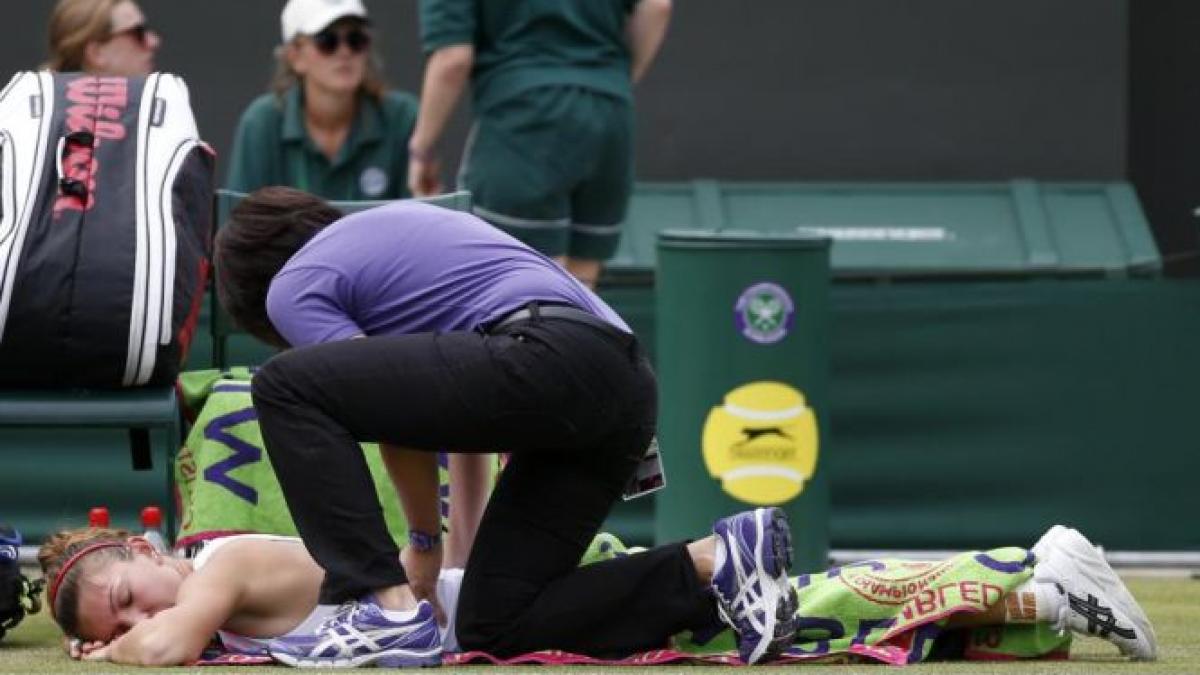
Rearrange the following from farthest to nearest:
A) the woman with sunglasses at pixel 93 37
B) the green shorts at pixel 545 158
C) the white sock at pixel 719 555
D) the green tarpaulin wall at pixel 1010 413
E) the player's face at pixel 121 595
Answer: the green tarpaulin wall at pixel 1010 413
the green shorts at pixel 545 158
the woman with sunglasses at pixel 93 37
the player's face at pixel 121 595
the white sock at pixel 719 555

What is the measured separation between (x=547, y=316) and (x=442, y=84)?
2597mm

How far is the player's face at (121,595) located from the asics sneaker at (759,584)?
3.43 ft

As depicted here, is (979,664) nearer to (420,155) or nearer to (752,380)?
(752,380)

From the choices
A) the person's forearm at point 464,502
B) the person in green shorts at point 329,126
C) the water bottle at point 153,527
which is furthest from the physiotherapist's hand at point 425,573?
the person in green shorts at point 329,126

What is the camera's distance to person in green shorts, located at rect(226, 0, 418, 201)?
26.3 ft

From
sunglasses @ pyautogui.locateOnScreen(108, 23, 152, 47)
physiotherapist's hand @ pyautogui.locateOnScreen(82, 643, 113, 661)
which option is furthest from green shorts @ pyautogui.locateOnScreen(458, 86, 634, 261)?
physiotherapist's hand @ pyautogui.locateOnScreen(82, 643, 113, 661)

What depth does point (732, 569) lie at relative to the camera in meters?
5.32

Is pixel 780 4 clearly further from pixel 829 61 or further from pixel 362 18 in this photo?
pixel 362 18

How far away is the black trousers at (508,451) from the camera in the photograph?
5.13m

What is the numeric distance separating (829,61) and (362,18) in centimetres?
475

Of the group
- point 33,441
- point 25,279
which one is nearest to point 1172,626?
point 25,279

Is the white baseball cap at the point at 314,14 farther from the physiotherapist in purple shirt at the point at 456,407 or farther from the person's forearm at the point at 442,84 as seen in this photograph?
the physiotherapist in purple shirt at the point at 456,407

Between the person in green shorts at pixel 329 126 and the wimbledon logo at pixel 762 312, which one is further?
the person in green shorts at pixel 329 126

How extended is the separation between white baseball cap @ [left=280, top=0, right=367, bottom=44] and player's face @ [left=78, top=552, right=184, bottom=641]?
9.33 feet
